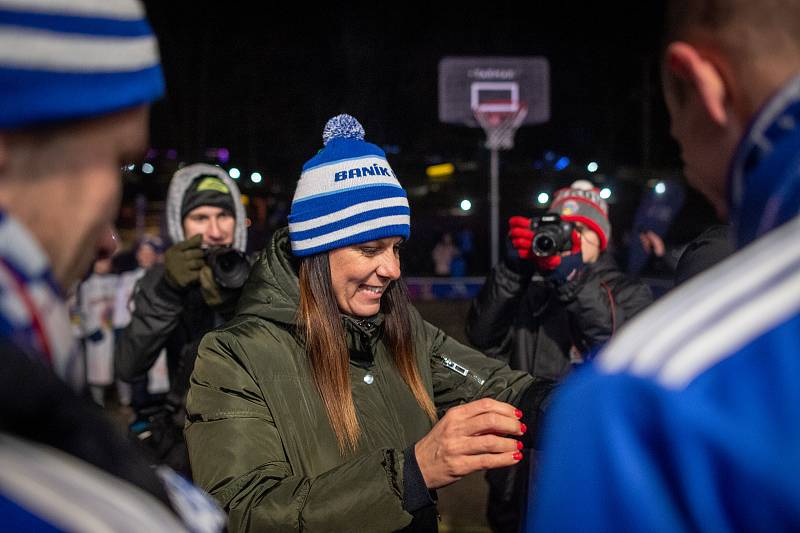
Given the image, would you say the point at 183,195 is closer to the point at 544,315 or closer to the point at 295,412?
the point at 544,315

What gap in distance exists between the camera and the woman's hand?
5.27ft

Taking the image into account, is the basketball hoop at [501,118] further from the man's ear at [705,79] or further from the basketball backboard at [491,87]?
the man's ear at [705,79]

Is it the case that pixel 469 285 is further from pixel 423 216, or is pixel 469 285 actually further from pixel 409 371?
pixel 409 371

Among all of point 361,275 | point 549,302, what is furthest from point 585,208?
point 361,275

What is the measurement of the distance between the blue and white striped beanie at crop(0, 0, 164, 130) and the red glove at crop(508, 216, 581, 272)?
2.71m

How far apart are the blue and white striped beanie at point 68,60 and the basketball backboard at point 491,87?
13.3 metres

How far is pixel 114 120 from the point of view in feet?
2.25

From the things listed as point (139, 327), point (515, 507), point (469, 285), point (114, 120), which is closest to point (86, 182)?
point (114, 120)

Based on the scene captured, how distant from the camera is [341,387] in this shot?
1.95 metres

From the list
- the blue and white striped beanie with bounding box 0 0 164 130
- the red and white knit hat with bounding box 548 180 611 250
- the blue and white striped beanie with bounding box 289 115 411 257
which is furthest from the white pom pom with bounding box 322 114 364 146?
the blue and white striped beanie with bounding box 0 0 164 130

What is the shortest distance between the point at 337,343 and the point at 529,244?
150 cm

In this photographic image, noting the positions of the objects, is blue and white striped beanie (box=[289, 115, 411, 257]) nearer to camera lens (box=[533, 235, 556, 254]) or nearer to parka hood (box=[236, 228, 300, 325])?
parka hood (box=[236, 228, 300, 325])

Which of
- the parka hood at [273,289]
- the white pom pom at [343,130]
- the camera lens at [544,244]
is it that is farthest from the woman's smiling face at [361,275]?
the camera lens at [544,244]

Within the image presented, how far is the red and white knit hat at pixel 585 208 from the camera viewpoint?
3.74 metres
